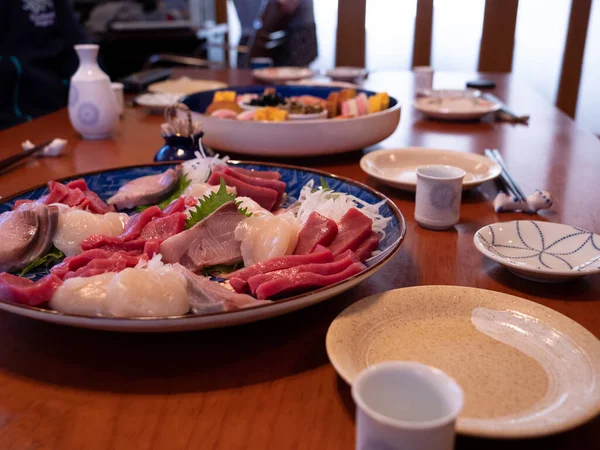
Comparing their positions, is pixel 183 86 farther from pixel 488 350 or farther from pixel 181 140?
pixel 488 350

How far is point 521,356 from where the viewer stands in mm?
815

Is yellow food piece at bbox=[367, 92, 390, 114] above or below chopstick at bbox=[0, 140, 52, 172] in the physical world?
above

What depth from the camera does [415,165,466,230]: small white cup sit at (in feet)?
4.29

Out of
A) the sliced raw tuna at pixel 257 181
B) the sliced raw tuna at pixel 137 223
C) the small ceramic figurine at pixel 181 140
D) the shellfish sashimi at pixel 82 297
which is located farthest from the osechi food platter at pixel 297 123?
the shellfish sashimi at pixel 82 297

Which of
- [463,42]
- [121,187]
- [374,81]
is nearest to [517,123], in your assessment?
[374,81]

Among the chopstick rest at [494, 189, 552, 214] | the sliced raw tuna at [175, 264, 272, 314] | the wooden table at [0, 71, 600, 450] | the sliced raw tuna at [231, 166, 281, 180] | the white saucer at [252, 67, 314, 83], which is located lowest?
the wooden table at [0, 71, 600, 450]

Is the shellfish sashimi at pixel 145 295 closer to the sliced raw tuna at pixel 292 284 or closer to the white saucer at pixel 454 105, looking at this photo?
the sliced raw tuna at pixel 292 284

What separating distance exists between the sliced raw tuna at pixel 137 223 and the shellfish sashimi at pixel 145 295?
28 cm

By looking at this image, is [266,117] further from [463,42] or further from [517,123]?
[463,42]

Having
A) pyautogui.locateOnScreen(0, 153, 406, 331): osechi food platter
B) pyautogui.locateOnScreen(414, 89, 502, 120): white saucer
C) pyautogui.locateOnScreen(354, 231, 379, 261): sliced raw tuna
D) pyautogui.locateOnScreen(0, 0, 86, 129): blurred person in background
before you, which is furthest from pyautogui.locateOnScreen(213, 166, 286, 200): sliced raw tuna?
pyautogui.locateOnScreen(0, 0, 86, 129): blurred person in background

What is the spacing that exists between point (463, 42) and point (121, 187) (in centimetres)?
475

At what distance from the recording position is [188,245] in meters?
1.08

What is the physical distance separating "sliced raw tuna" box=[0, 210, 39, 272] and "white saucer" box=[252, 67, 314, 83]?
2.35 m

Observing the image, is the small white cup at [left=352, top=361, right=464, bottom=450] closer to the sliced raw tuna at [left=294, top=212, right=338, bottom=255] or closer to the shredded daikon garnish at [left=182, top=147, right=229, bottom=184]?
the sliced raw tuna at [left=294, top=212, right=338, bottom=255]
